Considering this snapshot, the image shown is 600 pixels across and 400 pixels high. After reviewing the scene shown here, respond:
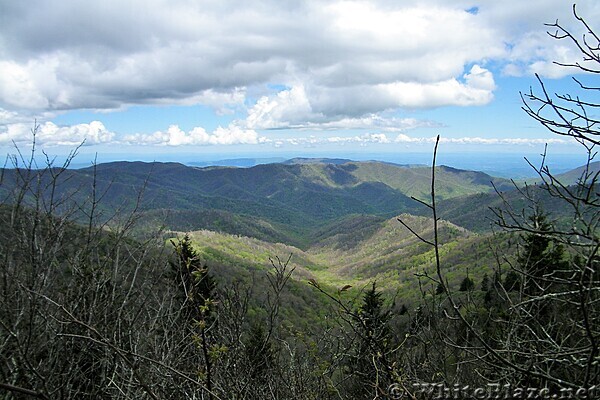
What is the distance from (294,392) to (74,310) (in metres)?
2.51

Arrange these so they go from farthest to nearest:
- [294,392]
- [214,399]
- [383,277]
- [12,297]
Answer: [383,277] → [294,392] → [12,297] → [214,399]

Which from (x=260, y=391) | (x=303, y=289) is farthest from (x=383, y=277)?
(x=260, y=391)

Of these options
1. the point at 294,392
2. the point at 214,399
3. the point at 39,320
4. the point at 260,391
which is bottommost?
the point at 260,391

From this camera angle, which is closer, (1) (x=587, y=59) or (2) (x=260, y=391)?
(1) (x=587, y=59)

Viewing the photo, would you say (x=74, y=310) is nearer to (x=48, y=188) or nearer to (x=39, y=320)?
(x=39, y=320)

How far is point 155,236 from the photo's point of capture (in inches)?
187

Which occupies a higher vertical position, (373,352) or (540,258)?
(540,258)
